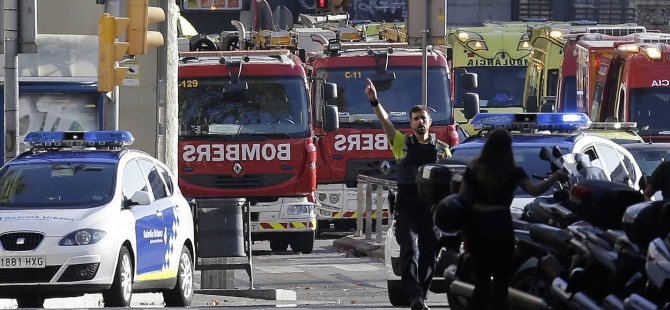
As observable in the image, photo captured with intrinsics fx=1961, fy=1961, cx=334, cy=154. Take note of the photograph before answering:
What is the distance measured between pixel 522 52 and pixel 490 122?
66.4 ft

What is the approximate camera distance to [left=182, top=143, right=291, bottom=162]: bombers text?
26734 mm

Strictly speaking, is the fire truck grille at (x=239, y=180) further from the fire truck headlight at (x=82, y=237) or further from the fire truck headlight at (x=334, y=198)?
the fire truck headlight at (x=82, y=237)

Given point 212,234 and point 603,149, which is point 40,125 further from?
point 603,149

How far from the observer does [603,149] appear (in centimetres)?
1856

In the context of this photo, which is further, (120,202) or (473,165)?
(120,202)

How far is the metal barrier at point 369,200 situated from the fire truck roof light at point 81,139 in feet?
22.4

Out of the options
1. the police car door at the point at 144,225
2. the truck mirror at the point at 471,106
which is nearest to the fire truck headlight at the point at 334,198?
the truck mirror at the point at 471,106

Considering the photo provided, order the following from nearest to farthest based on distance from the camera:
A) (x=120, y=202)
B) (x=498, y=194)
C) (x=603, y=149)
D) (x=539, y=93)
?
(x=498, y=194)
(x=120, y=202)
(x=603, y=149)
(x=539, y=93)

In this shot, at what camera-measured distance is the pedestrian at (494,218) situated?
39.9 ft

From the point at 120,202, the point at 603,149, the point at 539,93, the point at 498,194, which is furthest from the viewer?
the point at 539,93

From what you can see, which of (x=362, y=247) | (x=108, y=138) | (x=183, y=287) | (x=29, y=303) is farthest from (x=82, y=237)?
(x=362, y=247)

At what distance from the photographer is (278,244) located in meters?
27.6

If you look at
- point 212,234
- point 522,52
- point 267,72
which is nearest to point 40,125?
point 267,72

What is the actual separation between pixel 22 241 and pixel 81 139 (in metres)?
2.05
